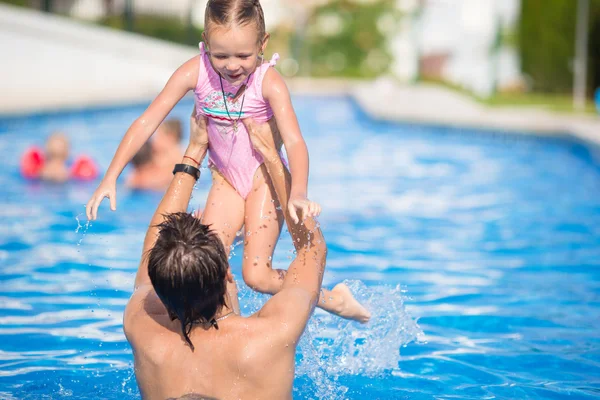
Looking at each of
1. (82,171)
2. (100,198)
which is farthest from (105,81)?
(100,198)

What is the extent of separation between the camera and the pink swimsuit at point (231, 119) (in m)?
3.79

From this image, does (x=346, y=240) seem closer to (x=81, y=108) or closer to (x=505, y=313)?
(x=505, y=313)

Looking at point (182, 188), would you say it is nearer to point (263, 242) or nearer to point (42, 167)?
point (263, 242)

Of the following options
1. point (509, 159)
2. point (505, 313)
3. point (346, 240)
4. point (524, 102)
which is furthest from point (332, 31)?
point (505, 313)

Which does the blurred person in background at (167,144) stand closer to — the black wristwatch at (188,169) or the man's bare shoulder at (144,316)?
the black wristwatch at (188,169)

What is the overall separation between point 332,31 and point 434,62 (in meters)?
7.75

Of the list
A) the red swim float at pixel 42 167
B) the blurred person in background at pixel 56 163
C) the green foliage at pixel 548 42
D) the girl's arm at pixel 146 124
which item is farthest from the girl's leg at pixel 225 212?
the green foliage at pixel 548 42

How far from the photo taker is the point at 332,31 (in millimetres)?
28781

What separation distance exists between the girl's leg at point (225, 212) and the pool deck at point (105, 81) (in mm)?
8433

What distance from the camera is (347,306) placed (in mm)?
4148

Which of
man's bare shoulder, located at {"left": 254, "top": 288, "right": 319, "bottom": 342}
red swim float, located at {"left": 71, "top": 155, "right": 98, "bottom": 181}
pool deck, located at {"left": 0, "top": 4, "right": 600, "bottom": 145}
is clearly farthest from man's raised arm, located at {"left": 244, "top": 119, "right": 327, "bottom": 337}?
pool deck, located at {"left": 0, "top": 4, "right": 600, "bottom": 145}

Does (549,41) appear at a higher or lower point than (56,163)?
higher

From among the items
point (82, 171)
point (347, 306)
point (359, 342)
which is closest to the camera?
point (347, 306)

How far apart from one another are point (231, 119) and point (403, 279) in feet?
8.02
